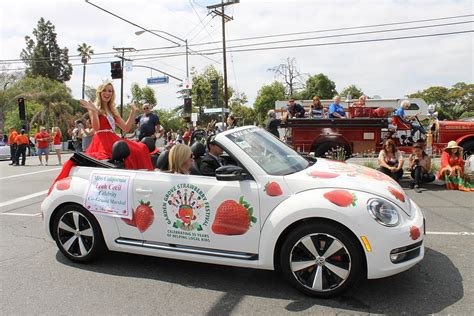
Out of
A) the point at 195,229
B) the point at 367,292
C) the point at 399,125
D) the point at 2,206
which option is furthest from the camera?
the point at 399,125

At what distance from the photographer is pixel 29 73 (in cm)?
6525

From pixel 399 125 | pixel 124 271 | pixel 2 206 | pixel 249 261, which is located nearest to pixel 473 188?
pixel 399 125

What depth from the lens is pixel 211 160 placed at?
4375 millimetres

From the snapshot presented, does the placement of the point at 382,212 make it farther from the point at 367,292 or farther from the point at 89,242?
the point at 89,242

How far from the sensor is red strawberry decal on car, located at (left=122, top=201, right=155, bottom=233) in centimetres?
395

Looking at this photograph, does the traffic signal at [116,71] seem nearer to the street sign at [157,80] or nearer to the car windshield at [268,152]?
the street sign at [157,80]

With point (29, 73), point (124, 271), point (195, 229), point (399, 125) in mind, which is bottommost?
point (124, 271)

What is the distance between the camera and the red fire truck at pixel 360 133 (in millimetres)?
10602

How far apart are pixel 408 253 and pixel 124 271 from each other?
280cm

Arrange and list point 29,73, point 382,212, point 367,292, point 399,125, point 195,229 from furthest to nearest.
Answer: point 29,73
point 399,125
point 195,229
point 367,292
point 382,212

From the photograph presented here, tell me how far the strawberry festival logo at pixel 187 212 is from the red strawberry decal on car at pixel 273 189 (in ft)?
1.94

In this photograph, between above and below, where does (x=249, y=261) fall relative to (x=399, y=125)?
below

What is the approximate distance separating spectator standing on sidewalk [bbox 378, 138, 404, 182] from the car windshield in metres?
4.93

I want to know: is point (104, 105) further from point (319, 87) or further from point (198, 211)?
point (319, 87)
